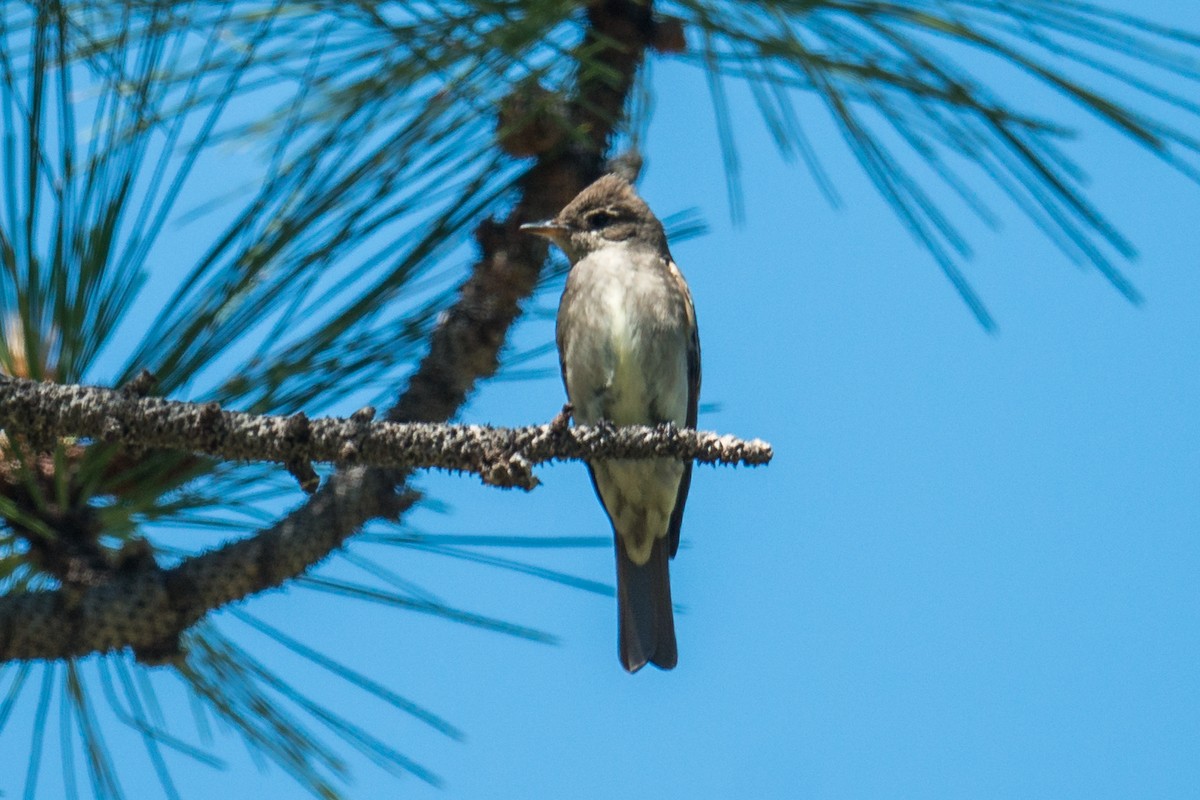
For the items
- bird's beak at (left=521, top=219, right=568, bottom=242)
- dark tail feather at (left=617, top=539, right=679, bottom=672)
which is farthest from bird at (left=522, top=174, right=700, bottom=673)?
bird's beak at (left=521, top=219, right=568, bottom=242)

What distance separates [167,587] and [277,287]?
60 cm

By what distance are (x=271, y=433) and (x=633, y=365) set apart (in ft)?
7.32

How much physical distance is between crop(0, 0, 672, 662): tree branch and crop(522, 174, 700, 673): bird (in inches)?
31.4

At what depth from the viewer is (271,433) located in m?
2.02

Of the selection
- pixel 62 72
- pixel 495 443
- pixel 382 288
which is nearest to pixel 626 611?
pixel 382 288

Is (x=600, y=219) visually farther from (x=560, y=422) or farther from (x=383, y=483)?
(x=560, y=422)

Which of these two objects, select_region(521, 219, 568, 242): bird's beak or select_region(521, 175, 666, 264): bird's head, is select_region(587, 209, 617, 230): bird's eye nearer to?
select_region(521, 175, 666, 264): bird's head

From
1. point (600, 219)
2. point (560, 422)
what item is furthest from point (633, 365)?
point (560, 422)

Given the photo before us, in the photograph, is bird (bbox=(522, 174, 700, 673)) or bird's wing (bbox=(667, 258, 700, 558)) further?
bird's wing (bbox=(667, 258, 700, 558))

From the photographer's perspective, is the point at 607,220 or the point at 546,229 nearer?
the point at 546,229

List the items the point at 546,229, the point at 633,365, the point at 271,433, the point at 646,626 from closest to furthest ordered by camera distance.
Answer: the point at 271,433 → the point at 546,229 → the point at 633,365 → the point at 646,626

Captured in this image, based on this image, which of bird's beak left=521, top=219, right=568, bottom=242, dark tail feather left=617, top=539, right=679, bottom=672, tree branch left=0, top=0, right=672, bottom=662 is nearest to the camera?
tree branch left=0, top=0, right=672, bottom=662

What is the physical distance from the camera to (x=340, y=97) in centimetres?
284

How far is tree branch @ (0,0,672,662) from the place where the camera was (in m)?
2.28
